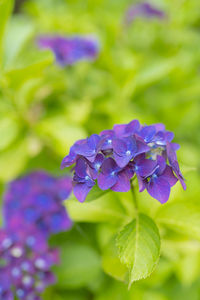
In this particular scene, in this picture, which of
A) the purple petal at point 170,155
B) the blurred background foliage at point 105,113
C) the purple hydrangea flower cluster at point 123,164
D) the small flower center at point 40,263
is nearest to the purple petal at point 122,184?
the purple hydrangea flower cluster at point 123,164

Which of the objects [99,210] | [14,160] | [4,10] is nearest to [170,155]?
[99,210]

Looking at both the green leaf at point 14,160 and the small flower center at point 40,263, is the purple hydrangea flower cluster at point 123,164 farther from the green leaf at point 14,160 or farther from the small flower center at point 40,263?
the green leaf at point 14,160

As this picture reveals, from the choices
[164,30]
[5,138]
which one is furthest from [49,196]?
[164,30]

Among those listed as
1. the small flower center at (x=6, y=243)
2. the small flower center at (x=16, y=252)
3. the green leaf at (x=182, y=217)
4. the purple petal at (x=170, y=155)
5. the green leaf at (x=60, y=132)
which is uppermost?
the purple petal at (x=170, y=155)

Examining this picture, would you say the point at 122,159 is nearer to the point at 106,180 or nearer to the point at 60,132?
the point at 106,180

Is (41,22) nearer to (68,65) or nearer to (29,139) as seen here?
(68,65)

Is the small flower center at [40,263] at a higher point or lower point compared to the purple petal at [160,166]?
lower
